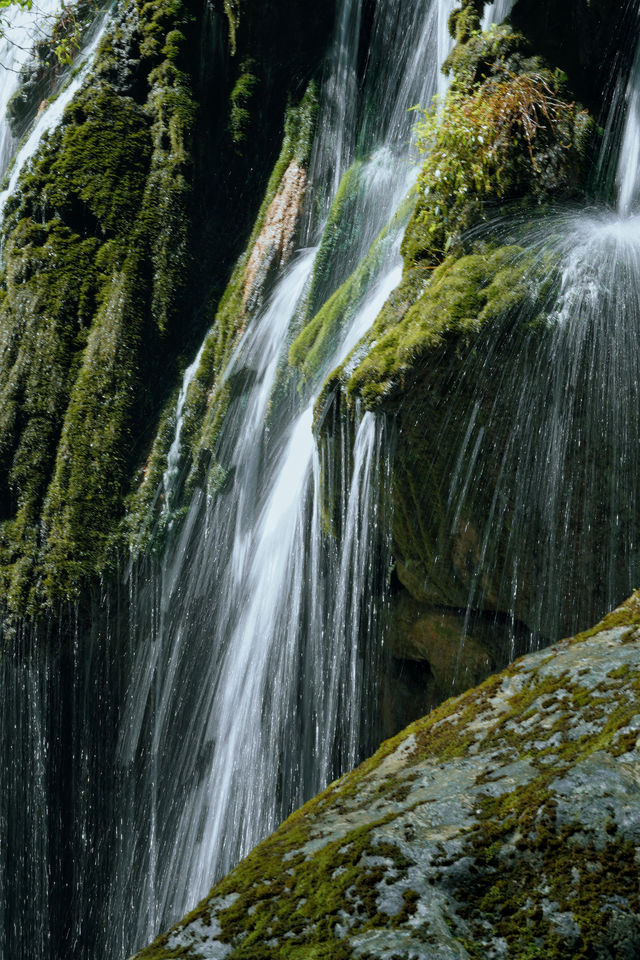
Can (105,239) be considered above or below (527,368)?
above

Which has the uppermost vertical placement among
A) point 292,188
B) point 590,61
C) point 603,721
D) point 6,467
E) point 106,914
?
point 292,188

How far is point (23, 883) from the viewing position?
9367 mm

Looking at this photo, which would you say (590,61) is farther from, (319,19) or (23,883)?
(23,883)

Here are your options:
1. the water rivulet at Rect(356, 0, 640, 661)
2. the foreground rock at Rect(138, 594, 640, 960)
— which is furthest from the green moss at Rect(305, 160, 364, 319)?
the foreground rock at Rect(138, 594, 640, 960)

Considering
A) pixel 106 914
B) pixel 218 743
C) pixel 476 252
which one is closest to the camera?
pixel 476 252

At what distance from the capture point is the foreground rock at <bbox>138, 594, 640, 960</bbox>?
2.02 metres

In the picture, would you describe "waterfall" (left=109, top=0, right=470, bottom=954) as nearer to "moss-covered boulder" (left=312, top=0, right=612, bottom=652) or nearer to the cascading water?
"moss-covered boulder" (left=312, top=0, right=612, bottom=652)

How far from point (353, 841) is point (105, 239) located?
10.2 m

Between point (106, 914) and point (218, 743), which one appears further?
point (106, 914)

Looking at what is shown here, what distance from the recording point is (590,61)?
7234mm

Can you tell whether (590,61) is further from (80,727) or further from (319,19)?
(80,727)

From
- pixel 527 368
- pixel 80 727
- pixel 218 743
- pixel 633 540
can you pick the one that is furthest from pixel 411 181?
pixel 80 727

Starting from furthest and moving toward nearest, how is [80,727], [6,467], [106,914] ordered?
[6,467]
[80,727]
[106,914]

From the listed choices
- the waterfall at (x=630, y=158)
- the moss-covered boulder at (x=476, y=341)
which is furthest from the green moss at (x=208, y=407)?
the waterfall at (x=630, y=158)
